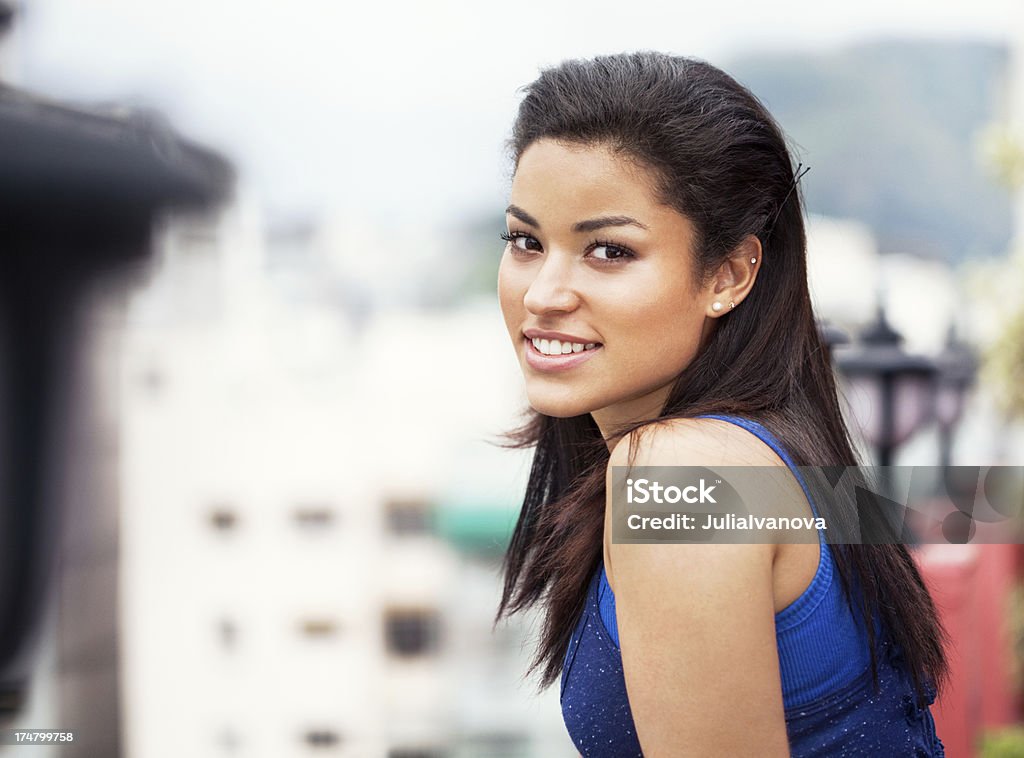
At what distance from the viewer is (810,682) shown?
3.02 ft

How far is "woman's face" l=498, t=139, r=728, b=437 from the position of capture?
1010 mm

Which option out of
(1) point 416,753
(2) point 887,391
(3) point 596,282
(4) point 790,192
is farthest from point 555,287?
(1) point 416,753

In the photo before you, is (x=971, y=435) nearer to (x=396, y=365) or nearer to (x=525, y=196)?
(x=396, y=365)

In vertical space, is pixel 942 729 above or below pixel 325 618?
below

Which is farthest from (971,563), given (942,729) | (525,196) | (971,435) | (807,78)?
(525,196)

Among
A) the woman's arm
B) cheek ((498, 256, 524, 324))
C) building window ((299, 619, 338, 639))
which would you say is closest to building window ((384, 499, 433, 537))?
building window ((299, 619, 338, 639))

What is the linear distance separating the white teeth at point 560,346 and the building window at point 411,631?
278cm

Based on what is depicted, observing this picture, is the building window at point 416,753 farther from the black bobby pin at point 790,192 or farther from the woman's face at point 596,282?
the black bobby pin at point 790,192

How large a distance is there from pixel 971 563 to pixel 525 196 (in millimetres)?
3350

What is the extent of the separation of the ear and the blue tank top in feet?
0.59

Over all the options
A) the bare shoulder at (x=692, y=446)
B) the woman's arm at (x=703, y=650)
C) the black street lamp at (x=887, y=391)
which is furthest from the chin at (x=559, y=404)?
the black street lamp at (x=887, y=391)

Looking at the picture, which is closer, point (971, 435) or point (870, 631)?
point (870, 631)

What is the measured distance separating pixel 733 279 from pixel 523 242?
9.4 inches

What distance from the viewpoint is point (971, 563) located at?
12.4 ft
